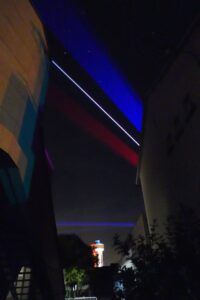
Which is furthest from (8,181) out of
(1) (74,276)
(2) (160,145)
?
(1) (74,276)

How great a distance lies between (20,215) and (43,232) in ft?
5.37

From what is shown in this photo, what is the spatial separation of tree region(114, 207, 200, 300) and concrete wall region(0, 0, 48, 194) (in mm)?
3578

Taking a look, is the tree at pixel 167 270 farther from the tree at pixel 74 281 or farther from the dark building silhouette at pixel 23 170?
the tree at pixel 74 281

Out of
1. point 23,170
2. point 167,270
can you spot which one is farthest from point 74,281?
point 167,270

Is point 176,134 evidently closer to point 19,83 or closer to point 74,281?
point 19,83

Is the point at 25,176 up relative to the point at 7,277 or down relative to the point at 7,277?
up

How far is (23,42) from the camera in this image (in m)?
9.95

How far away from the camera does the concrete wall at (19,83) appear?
26.0 ft

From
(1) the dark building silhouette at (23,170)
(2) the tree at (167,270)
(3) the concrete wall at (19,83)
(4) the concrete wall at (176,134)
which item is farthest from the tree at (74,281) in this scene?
(2) the tree at (167,270)

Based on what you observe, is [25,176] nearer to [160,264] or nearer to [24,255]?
[24,255]

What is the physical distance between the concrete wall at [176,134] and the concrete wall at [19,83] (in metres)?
4.81

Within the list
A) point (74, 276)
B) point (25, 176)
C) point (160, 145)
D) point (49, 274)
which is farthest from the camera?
Answer: point (74, 276)

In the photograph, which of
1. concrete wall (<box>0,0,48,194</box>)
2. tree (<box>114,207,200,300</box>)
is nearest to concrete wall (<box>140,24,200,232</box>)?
tree (<box>114,207,200,300</box>)

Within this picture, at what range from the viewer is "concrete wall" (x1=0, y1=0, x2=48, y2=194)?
7928 mm
